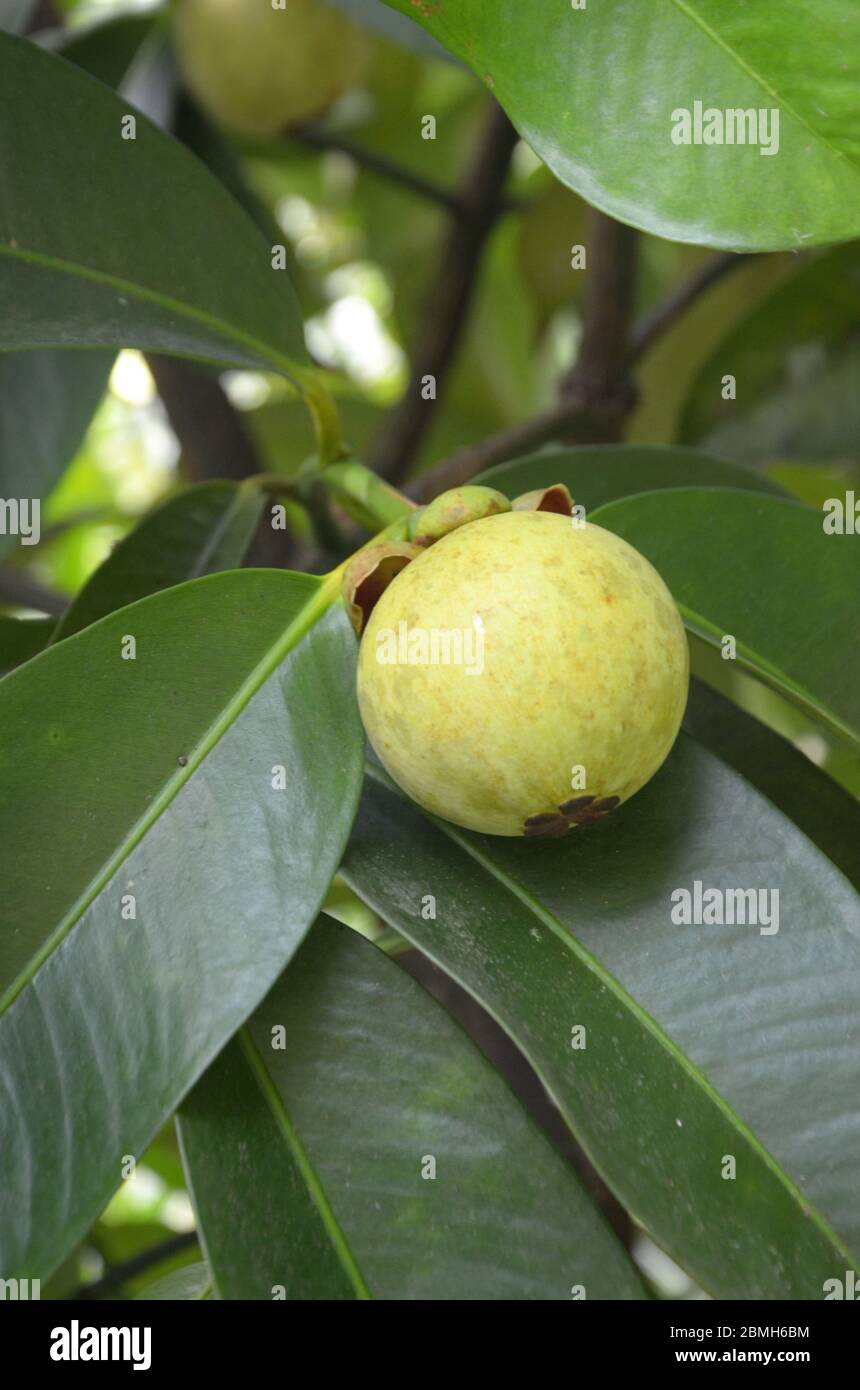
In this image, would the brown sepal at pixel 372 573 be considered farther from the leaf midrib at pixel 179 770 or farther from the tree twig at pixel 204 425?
the tree twig at pixel 204 425

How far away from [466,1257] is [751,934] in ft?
0.80

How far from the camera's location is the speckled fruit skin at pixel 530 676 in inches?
26.3

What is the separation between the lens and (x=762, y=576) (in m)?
0.87

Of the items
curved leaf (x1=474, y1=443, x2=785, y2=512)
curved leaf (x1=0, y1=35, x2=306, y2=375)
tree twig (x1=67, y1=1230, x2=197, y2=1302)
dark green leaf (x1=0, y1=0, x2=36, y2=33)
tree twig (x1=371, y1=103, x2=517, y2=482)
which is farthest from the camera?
tree twig (x1=371, y1=103, x2=517, y2=482)

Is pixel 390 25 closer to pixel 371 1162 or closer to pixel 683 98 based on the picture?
pixel 683 98

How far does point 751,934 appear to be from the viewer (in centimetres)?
78

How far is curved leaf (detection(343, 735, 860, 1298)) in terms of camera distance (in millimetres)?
715

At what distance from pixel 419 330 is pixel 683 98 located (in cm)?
107

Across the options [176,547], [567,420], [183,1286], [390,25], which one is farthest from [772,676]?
[390,25]

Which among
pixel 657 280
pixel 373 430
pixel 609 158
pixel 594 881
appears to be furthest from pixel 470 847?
pixel 657 280

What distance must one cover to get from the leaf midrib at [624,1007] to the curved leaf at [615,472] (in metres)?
0.28

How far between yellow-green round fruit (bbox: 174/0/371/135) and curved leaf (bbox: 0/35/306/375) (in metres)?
0.84

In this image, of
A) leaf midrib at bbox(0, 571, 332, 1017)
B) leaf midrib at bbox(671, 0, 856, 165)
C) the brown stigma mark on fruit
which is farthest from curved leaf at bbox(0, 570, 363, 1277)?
leaf midrib at bbox(671, 0, 856, 165)

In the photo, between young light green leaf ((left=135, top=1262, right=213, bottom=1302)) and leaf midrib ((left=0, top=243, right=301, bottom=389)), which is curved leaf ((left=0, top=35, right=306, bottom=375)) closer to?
leaf midrib ((left=0, top=243, right=301, bottom=389))
